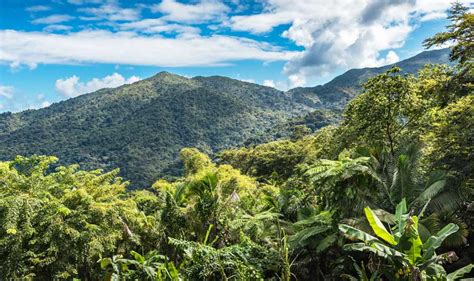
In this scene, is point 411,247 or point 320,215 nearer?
point 411,247

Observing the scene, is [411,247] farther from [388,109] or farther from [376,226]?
[388,109]

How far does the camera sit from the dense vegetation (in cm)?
823

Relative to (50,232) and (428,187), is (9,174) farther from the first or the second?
(428,187)

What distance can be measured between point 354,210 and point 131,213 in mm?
8565

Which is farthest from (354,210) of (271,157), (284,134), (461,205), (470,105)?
(284,134)

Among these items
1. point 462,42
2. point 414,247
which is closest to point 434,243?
point 414,247

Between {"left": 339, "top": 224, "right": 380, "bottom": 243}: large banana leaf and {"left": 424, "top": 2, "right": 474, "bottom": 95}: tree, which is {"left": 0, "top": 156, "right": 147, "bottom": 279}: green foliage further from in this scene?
{"left": 424, "top": 2, "right": 474, "bottom": 95}: tree

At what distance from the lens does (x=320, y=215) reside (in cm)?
988

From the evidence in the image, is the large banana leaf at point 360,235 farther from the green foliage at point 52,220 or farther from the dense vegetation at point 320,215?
the green foliage at point 52,220

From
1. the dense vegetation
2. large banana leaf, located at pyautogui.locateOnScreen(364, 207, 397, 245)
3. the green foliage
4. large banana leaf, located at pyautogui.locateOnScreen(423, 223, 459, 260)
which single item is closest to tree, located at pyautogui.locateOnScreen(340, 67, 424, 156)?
the dense vegetation

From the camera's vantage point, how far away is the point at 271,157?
47219mm

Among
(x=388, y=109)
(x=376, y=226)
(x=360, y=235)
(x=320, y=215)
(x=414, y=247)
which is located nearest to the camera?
(x=414, y=247)

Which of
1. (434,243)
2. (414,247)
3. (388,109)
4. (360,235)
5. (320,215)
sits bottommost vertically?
(320,215)

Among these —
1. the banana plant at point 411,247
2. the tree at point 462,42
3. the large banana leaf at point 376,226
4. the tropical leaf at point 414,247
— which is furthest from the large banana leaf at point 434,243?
the tree at point 462,42
